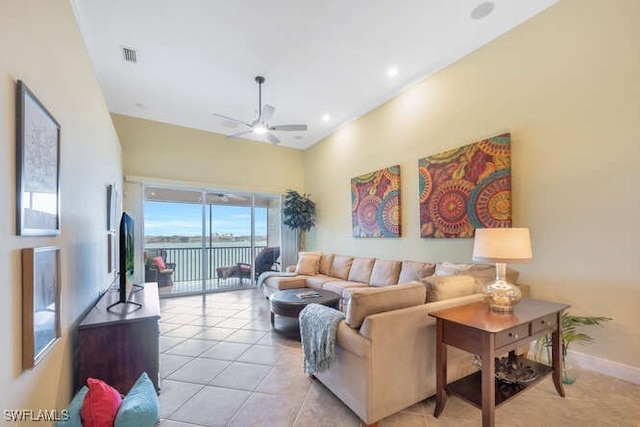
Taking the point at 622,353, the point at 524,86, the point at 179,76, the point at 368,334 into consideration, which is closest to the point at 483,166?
the point at 524,86

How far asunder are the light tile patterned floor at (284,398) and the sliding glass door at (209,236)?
3.09m

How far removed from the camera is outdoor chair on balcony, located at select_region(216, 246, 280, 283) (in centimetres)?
656

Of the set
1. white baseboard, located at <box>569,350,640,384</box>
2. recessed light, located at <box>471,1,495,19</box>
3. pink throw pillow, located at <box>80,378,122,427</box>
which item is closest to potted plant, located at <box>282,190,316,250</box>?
recessed light, located at <box>471,1,495,19</box>

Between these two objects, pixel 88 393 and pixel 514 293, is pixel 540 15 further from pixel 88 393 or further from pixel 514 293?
pixel 88 393

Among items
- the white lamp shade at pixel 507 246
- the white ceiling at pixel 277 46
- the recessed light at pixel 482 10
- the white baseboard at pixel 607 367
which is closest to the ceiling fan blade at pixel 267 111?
the white ceiling at pixel 277 46

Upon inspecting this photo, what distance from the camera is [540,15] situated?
9.78ft

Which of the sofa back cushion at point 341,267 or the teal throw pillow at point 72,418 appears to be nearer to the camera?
the teal throw pillow at point 72,418

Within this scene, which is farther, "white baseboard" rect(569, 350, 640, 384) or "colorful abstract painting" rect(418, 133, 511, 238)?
"colorful abstract painting" rect(418, 133, 511, 238)

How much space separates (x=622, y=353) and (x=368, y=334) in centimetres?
243

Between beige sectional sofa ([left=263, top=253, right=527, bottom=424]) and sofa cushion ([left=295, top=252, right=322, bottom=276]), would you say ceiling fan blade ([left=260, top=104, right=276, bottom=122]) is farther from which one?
beige sectional sofa ([left=263, top=253, right=527, bottom=424])

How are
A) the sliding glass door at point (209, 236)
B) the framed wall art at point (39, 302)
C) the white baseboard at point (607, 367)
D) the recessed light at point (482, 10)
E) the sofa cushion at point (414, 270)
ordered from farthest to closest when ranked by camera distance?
1. the sliding glass door at point (209, 236)
2. the sofa cushion at point (414, 270)
3. the recessed light at point (482, 10)
4. the white baseboard at point (607, 367)
5. the framed wall art at point (39, 302)

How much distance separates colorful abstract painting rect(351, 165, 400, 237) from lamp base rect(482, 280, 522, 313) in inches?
97.2

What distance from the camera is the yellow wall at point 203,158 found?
5578 mm

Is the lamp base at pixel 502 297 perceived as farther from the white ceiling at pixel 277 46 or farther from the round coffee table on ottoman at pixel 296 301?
the white ceiling at pixel 277 46
